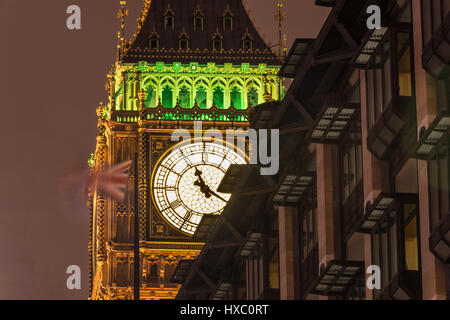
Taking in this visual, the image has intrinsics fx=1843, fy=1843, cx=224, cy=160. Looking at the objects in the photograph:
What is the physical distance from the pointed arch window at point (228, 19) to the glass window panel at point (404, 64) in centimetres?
7769

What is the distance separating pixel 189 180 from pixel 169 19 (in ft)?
51.6

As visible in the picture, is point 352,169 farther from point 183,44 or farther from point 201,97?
point 183,44

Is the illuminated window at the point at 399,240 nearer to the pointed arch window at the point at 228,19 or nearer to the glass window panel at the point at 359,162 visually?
the glass window panel at the point at 359,162

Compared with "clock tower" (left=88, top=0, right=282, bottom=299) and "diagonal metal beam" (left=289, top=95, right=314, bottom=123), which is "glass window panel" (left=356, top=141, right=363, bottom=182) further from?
"clock tower" (left=88, top=0, right=282, bottom=299)

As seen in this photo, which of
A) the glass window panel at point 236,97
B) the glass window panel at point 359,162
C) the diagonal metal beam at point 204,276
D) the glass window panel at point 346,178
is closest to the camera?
the glass window panel at point 359,162

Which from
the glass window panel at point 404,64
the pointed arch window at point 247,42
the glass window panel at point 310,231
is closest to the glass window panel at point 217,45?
the pointed arch window at point 247,42

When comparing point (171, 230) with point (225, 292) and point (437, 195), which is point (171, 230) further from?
point (437, 195)

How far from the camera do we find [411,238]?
185 feet

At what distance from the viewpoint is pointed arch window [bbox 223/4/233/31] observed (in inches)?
5335

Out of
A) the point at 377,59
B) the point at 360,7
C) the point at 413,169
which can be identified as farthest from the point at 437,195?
the point at 360,7

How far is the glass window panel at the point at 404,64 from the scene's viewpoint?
189 feet

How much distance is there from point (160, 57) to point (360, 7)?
68.7 m

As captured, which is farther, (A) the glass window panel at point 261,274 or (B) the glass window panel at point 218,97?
(B) the glass window panel at point 218,97

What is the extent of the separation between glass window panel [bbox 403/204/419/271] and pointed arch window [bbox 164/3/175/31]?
79.6m
